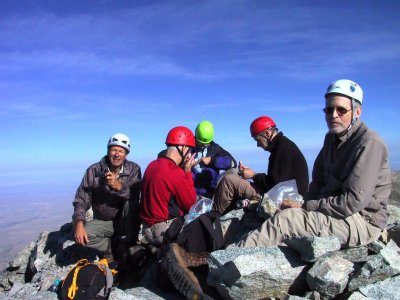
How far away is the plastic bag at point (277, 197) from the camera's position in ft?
25.6

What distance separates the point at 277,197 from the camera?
8.21 meters

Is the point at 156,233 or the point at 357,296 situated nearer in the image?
the point at 357,296

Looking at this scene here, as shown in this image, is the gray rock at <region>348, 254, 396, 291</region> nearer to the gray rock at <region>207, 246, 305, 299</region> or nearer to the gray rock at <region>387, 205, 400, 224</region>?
the gray rock at <region>207, 246, 305, 299</region>

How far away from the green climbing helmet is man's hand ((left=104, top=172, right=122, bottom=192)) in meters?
3.28

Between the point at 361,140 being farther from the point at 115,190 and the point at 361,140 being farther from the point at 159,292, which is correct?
the point at 115,190

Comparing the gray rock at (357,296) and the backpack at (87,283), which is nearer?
the gray rock at (357,296)

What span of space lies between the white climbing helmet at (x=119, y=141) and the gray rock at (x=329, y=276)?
5.78 meters

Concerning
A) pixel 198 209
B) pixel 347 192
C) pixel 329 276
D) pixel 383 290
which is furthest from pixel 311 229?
pixel 198 209

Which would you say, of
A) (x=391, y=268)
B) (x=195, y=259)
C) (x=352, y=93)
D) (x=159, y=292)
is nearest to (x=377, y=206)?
(x=391, y=268)

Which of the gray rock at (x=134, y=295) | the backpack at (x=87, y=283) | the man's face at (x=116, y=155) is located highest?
the man's face at (x=116, y=155)

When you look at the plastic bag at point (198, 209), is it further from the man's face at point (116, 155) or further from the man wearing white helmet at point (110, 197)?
the man's face at point (116, 155)

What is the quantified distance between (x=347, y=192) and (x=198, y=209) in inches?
132

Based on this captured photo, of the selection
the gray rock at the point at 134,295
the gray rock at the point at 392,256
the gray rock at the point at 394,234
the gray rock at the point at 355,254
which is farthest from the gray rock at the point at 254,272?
the gray rock at the point at 394,234

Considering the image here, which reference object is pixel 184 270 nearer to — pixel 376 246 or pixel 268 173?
pixel 376 246
